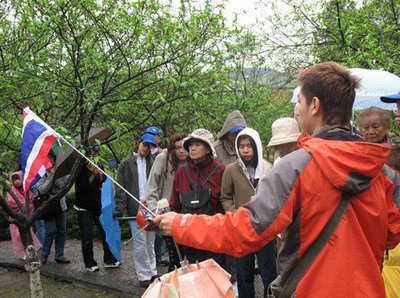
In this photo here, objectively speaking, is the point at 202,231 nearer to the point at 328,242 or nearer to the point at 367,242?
the point at 328,242

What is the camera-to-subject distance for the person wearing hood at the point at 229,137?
4.88 meters

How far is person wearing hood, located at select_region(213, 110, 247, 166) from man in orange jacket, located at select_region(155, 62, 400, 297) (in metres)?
3.16

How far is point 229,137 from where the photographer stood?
501 cm

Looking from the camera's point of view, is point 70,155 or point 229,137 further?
point 229,137

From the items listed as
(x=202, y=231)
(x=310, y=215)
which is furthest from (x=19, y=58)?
(x=310, y=215)

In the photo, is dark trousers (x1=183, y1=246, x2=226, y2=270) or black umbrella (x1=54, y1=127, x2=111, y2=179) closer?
dark trousers (x1=183, y1=246, x2=226, y2=270)

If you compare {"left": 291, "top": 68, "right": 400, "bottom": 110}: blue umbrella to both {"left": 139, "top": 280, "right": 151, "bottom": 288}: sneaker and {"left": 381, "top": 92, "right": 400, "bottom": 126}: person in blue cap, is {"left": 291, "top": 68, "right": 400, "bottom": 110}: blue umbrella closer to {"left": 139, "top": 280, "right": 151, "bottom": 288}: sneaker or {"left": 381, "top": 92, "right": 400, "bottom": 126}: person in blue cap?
{"left": 381, "top": 92, "right": 400, "bottom": 126}: person in blue cap

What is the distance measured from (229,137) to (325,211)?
3459mm

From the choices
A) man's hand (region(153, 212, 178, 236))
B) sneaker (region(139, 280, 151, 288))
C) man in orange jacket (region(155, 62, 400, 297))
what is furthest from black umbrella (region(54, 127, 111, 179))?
man in orange jacket (region(155, 62, 400, 297))

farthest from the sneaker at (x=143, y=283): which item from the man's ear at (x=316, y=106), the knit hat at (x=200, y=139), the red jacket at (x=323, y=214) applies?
the man's ear at (x=316, y=106)

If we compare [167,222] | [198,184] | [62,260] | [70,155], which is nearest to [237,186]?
[198,184]

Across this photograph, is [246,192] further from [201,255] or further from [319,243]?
[319,243]

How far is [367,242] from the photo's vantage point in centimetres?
163

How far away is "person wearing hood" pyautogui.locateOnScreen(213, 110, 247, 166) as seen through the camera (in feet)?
16.0
